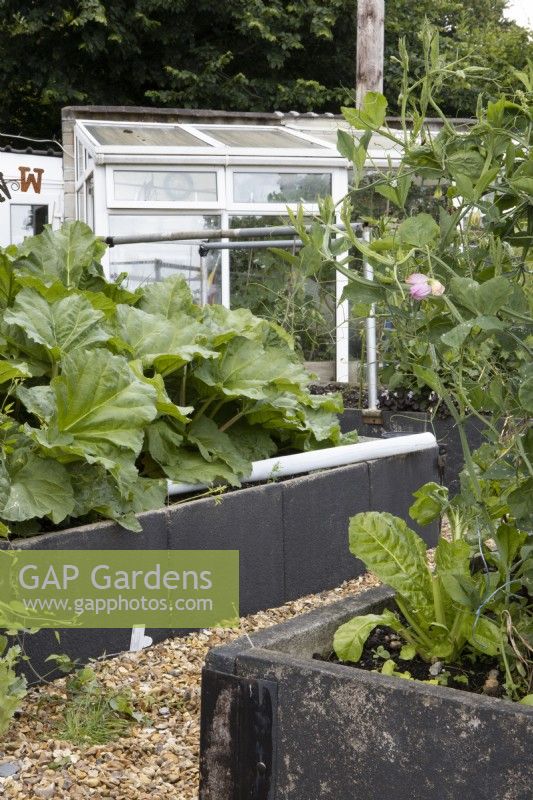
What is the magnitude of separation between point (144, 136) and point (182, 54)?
9843 mm

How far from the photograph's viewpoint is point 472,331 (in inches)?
64.5

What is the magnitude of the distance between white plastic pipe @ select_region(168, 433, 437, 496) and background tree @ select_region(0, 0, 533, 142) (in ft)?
49.9

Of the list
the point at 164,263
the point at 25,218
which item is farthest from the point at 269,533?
the point at 25,218

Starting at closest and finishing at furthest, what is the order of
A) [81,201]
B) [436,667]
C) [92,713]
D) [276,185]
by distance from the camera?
[436,667]
[92,713]
[276,185]
[81,201]

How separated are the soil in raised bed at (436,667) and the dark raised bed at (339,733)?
5.0 inches

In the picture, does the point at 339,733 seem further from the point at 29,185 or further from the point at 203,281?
the point at 29,185

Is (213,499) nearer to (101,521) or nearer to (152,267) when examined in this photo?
(101,521)

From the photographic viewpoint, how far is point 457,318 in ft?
5.12

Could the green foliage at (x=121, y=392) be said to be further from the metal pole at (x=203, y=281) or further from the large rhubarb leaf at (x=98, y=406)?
the metal pole at (x=203, y=281)

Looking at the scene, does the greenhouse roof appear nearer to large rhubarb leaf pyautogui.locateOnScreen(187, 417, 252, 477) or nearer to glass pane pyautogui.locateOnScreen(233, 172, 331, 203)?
glass pane pyautogui.locateOnScreen(233, 172, 331, 203)

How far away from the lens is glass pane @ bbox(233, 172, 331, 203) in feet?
32.3

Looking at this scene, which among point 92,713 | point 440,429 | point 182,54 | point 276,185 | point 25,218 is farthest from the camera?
point 182,54

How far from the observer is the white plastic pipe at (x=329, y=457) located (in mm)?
3529

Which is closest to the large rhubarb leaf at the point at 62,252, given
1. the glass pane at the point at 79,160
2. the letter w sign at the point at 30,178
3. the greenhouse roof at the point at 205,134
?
the greenhouse roof at the point at 205,134
